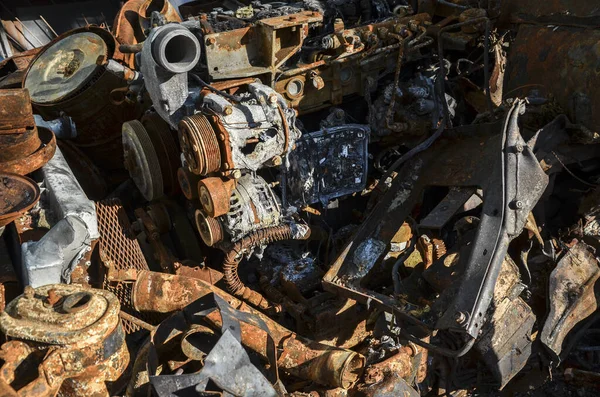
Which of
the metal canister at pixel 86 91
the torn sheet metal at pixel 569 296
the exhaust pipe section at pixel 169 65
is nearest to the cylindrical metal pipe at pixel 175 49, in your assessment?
the exhaust pipe section at pixel 169 65

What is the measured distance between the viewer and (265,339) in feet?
12.1

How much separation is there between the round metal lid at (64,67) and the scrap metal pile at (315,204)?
0.02 m

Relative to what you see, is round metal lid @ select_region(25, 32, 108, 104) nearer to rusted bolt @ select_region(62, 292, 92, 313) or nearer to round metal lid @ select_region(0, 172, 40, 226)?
round metal lid @ select_region(0, 172, 40, 226)

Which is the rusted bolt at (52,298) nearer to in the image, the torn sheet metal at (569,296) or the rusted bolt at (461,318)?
the rusted bolt at (461,318)

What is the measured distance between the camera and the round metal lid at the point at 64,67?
17.6ft

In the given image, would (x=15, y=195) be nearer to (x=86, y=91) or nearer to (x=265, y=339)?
(x=86, y=91)

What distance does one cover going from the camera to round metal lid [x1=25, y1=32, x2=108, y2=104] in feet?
17.6

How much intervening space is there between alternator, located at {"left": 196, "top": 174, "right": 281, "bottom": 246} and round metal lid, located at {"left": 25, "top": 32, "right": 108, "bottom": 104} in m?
1.96

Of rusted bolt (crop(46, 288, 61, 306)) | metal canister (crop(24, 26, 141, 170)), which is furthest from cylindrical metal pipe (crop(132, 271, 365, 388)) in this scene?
metal canister (crop(24, 26, 141, 170))

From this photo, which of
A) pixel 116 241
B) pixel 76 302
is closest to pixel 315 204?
pixel 116 241

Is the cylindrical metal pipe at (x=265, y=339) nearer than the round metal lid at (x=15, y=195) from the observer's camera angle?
Yes

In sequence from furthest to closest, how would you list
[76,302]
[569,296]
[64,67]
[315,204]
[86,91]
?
[64,67], [86,91], [315,204], [569,296], [76,302]

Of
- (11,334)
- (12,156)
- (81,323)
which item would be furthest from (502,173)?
(12,156)

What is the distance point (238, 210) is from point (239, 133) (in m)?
0.52
